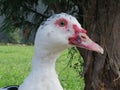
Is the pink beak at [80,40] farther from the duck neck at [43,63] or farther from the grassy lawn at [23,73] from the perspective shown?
the grassy lawn at [23,73]

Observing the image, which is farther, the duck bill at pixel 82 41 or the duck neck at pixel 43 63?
the duck neck at pixel 43 63

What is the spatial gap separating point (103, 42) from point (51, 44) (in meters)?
1.53

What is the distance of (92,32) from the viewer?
508 cm

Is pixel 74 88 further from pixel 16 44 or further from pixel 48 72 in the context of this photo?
pixel 16 44

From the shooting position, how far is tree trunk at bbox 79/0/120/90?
5.00 m

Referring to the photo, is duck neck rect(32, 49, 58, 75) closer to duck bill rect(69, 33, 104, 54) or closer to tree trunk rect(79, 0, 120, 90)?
duck bill rect(69, 33, 104, 54)

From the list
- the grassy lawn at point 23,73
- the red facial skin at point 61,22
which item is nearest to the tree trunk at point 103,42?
the grassy lawn at point 23,73

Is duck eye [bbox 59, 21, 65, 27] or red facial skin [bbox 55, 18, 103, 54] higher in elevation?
duck eye [bbox 59, 21, 65, 27]

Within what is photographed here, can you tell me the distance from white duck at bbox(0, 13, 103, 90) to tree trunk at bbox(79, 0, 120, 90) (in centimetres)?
131

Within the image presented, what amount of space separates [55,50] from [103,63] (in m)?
1.53

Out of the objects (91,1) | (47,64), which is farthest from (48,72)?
(91,1)

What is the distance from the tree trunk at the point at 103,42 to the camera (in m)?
5.00

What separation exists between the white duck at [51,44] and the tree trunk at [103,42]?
1310 mm

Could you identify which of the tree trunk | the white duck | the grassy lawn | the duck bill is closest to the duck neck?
the white duck
